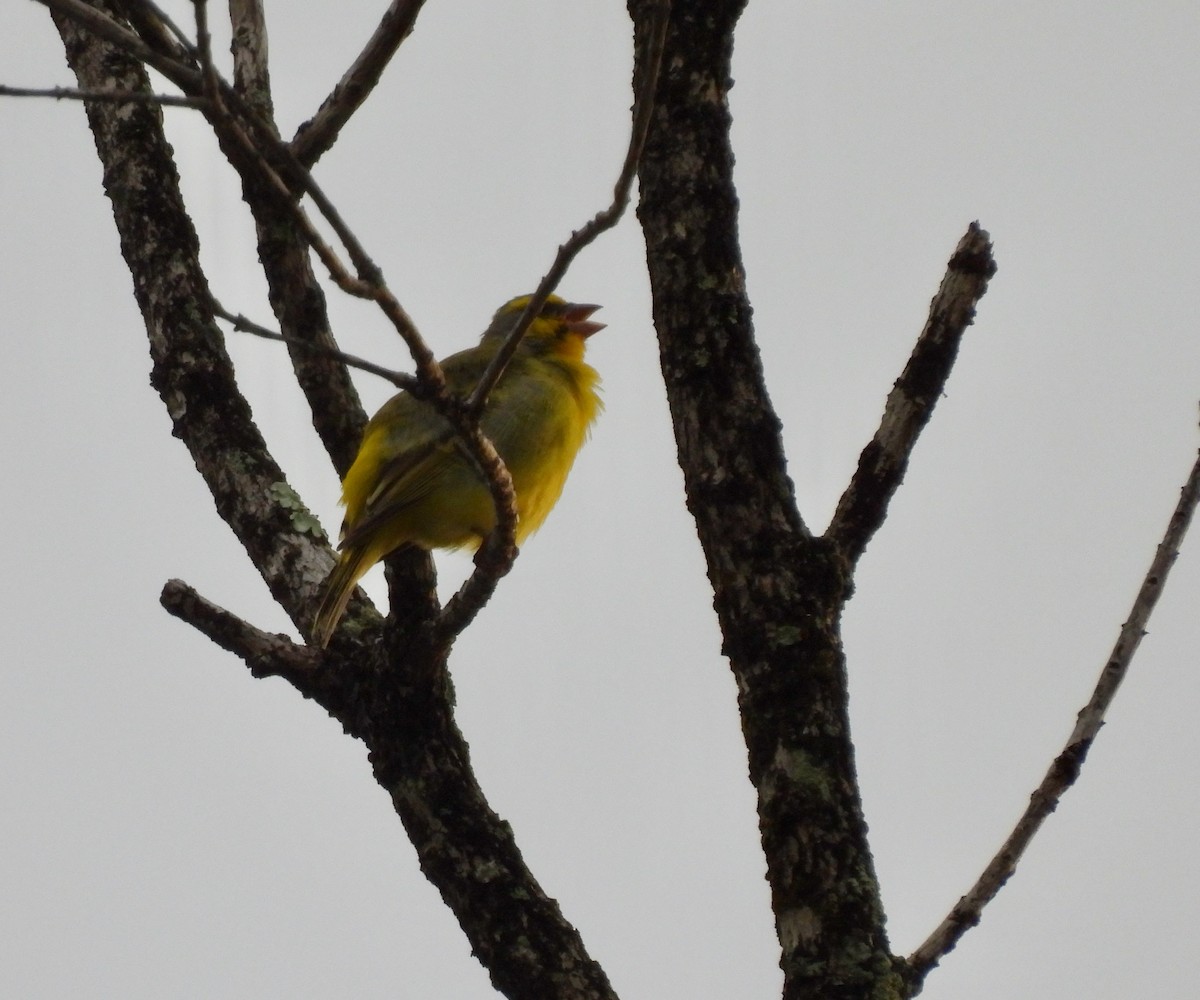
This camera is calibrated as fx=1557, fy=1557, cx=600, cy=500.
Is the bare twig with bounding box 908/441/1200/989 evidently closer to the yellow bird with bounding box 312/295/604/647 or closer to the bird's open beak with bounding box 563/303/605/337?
the yellow bird with bounding box 312/295/604/647

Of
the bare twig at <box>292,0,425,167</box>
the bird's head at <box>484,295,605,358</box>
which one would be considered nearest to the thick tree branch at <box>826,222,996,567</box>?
the bare twig at <box>292,0,425,167</box>

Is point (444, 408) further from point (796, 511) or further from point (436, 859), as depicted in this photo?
point (436, 859)

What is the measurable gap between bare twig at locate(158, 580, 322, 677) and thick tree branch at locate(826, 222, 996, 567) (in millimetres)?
1505

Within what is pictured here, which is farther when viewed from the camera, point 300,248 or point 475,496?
point 475,496

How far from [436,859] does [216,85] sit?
218 centimetres

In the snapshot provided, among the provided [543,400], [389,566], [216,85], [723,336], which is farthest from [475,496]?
[216,85]

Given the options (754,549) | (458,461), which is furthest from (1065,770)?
(458,461)

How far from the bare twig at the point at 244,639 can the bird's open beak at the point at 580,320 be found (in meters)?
3.05

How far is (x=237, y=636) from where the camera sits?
4.18 meters

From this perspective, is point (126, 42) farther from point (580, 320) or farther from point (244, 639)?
point (580, 320)

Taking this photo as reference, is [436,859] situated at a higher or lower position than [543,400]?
lower

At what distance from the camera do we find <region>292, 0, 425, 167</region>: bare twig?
14.7 feet

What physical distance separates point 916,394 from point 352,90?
2019 mm

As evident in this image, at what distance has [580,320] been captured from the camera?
707cm
